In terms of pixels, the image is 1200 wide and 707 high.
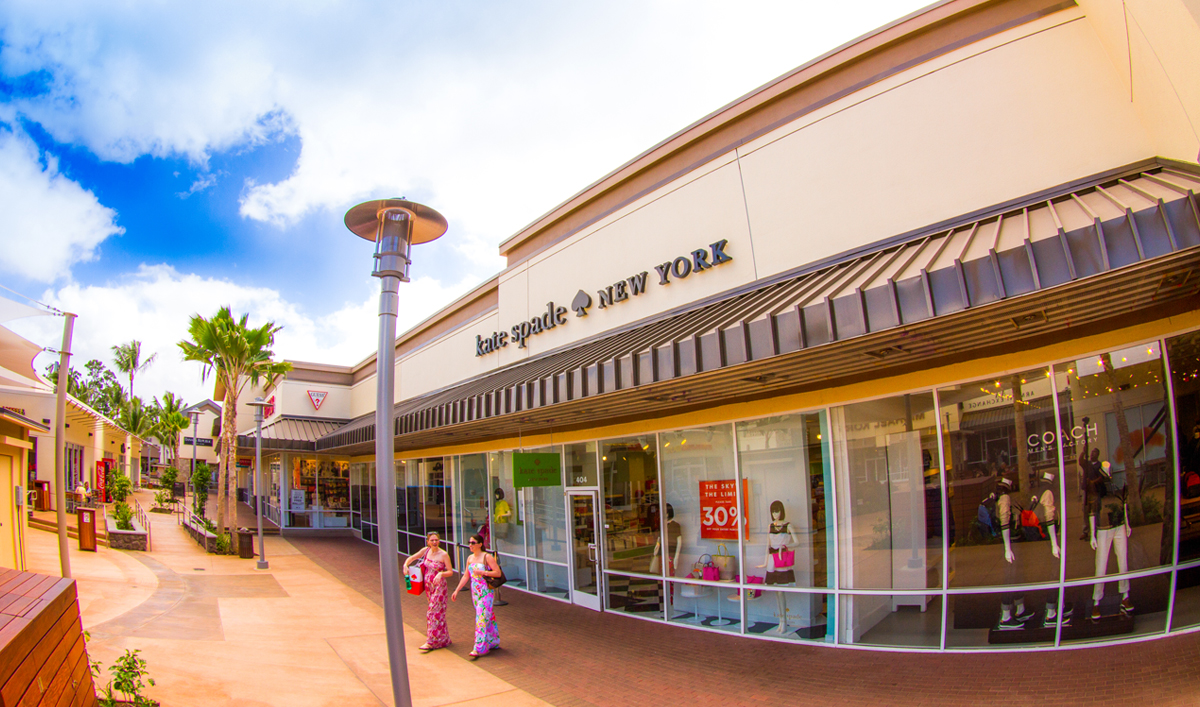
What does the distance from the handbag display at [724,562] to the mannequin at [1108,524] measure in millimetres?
4453

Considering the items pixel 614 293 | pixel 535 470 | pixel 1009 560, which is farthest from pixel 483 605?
pixel 1009 560

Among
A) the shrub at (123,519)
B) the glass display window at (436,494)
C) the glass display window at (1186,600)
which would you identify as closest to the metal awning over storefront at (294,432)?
the shrub at (123,519)

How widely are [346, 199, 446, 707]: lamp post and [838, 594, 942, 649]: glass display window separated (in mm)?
5918

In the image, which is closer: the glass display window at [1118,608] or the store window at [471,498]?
the glass display window at [1118,608]

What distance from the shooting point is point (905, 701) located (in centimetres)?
628

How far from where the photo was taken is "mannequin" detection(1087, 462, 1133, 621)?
6.38m

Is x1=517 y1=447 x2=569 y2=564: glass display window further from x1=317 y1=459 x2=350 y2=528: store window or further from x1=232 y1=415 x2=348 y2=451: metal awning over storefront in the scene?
x1=317 y1=459 x2=350 y2=528: store window

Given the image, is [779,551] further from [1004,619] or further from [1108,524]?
[1108,524]

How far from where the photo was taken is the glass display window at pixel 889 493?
7488 millimetres

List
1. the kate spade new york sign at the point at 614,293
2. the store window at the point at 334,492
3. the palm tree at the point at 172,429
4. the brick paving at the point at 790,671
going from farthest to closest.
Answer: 1. the palm tree at the point at 172,429
2. the store window at the point at 334,492
3. the kate spade new york sign at the point at 614,293
4. the brick paving at the point at 790,671

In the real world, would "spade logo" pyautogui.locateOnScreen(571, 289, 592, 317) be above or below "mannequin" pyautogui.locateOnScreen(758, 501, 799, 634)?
above

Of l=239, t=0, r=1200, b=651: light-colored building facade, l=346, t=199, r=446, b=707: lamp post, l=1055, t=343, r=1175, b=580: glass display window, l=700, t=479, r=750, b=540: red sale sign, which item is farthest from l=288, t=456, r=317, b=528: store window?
l=1055, t=343, r=1175, b=580: glass display window

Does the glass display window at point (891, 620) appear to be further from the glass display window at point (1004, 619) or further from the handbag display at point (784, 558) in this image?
the handbag display at point (784, 558)

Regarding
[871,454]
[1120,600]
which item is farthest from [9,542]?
[1120,600]
